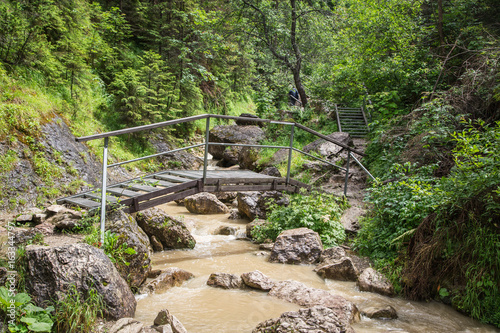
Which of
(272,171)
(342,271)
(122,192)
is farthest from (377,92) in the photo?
(122,192)

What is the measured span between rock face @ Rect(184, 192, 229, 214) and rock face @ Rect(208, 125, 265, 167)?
161 inches

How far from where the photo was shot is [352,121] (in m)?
12.7

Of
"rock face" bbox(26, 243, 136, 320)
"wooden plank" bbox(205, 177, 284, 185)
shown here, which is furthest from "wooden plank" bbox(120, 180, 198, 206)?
"rock face" bbox(26, 243, 136, 320)

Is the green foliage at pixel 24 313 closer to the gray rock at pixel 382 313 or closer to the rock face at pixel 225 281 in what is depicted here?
the rock face at pixel 225 281

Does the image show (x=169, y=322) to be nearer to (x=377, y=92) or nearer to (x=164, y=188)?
(x=164, y=188)

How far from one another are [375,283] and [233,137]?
30.8 ft

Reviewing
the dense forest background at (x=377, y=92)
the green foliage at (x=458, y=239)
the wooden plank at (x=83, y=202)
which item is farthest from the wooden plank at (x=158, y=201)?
the green foliage at (x=458, y=239)

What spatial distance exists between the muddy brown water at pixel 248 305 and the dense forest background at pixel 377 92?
0.34m

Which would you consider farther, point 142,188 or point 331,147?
point 331,147

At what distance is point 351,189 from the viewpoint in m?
8.83

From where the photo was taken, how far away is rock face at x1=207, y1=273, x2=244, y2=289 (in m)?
4.60

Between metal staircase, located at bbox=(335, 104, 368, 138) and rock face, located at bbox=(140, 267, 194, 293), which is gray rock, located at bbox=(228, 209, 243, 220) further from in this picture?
metal staircase, located at bbox=(335, 104, 368, 138)

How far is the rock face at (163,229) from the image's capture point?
6336 mm

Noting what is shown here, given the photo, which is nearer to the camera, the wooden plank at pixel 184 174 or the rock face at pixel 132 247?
the rock face at pixel 132 247
